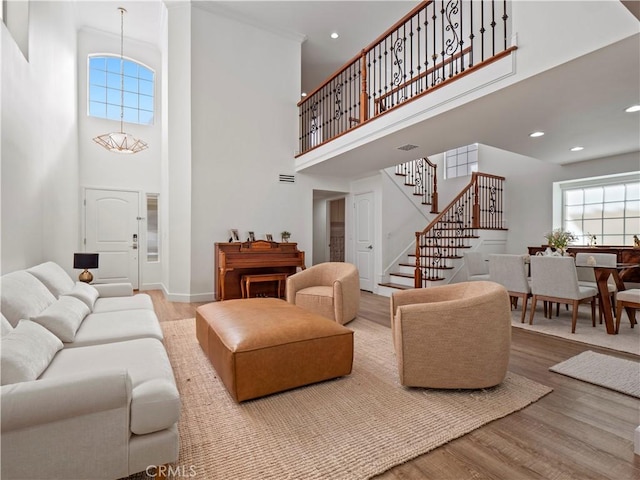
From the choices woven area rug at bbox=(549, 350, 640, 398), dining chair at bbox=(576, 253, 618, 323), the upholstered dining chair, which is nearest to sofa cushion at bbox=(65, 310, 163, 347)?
woven area rug at bbox=(549, 350, 640, 398)

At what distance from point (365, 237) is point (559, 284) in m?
3.69

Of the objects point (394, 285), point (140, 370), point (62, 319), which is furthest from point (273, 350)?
point (394, 285)

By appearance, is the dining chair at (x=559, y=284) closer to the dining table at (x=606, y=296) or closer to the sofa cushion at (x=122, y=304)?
the dining table at (x=606, y=296)

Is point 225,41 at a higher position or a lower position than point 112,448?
higher

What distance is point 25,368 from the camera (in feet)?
4.89

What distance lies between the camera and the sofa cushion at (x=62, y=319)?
213 centimetres

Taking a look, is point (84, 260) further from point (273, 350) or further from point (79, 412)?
point (79, 412)

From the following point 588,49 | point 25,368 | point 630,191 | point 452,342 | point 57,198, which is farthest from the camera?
point 630,191

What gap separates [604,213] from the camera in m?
5.95

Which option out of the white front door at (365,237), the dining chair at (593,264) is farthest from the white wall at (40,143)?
the dining chair at (593,264)

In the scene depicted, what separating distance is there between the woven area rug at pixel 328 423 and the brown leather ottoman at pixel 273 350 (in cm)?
Result: 10

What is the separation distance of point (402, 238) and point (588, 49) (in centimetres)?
478

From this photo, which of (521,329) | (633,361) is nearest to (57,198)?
(521,329)

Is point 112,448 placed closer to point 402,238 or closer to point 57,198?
point 57,198
